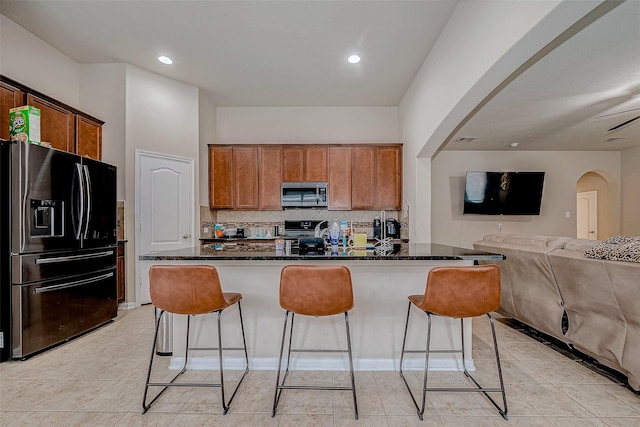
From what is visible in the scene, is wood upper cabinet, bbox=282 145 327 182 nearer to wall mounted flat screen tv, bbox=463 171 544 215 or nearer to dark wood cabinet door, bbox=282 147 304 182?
dark wood cabinet door, bbox=282 147 304 182

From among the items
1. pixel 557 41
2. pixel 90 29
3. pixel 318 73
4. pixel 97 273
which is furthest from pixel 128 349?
pixel 557 41

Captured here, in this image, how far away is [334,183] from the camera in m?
5.23

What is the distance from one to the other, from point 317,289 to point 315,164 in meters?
3.59

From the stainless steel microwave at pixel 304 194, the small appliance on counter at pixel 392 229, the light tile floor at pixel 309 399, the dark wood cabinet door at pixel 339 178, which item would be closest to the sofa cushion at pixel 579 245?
the light tile floor at pixel 309 399

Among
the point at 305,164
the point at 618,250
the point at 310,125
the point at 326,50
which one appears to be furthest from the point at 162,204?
the point at 618,250

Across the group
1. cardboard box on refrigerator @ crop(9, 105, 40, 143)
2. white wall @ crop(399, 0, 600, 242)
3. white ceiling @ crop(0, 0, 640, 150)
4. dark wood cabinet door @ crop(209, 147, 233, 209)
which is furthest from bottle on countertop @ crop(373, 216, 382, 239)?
cardboard box on refrigerator @ crop(9, 105, 40, 143)

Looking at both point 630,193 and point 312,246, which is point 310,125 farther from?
point 630,193

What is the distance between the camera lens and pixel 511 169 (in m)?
6.40

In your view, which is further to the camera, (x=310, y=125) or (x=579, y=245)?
(x=310, y=125)

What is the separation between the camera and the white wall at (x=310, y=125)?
5543mm

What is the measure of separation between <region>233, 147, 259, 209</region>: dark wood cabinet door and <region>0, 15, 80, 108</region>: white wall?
2.25 meters

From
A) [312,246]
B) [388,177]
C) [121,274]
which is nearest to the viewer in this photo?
[312,246]

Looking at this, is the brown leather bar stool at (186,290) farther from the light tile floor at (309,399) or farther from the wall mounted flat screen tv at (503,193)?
the wall mounted flat screen tv at (503,193)

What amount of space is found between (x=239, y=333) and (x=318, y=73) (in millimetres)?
3472
